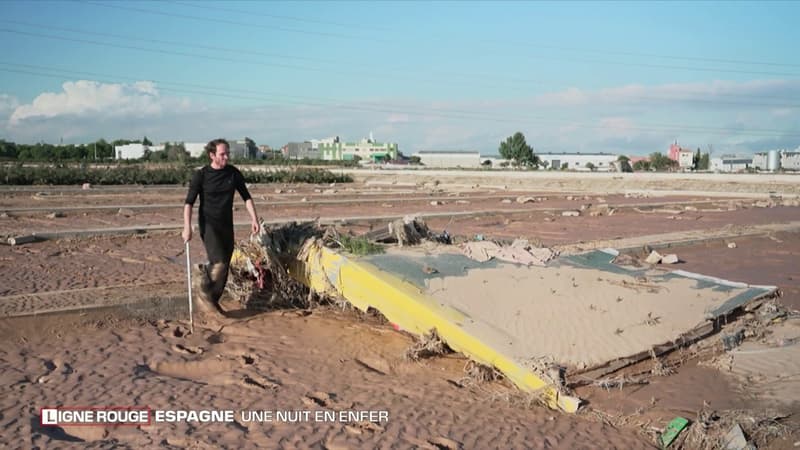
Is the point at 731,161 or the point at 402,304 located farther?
the point at 731,161

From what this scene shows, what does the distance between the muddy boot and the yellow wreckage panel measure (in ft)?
3.32

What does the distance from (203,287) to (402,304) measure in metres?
2.11

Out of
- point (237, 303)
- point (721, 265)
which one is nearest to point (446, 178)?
point (721, 265)

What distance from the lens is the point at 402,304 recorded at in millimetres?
5812

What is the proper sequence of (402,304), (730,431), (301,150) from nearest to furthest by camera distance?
(730,431), (402,304), (301,150)

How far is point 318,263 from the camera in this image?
22.4ft

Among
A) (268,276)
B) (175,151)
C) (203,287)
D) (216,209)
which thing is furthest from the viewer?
(175,151)

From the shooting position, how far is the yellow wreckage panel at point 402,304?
482 cm

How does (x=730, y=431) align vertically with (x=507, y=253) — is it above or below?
below

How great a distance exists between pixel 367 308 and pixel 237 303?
1.71 m

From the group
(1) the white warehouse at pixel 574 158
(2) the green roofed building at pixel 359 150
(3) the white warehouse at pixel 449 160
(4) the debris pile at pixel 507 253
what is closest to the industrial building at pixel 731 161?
(1) the white warehouse at pixel 574 158

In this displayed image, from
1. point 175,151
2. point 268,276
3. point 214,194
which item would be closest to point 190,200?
point 214,194

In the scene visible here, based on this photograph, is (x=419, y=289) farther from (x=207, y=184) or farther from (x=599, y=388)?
(x=207, y=184)

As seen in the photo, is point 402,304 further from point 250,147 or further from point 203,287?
point 250,147
